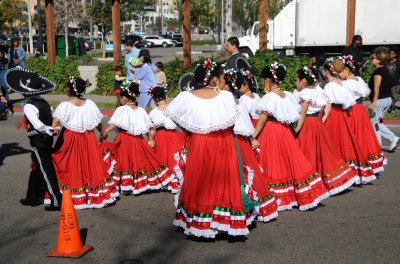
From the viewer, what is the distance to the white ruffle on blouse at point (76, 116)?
25.0ft

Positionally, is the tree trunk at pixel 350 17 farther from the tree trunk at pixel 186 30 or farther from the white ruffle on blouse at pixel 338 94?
the white ruffle on blouse at pixel 338 94

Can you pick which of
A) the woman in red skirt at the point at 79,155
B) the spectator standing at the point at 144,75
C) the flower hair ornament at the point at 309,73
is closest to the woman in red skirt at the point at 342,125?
the flower hair ornament at the point at 309,73

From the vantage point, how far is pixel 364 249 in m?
6.15

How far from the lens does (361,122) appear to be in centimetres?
927

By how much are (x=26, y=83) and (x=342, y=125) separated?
4.51m

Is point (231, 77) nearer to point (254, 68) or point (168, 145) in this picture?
point (168, 145)

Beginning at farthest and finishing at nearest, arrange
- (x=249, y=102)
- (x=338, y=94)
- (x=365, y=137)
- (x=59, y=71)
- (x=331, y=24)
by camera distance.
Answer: (x=331, y=24) → (x=59, y=71) → (x=365, y=137) → (x=338, y=94) → (x=249, y=102)

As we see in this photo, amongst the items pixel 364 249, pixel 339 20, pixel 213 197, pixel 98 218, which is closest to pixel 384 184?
pixel 364 249

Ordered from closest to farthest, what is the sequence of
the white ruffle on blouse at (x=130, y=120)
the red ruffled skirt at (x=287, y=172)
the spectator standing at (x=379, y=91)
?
the red ruffled skirt at (x=287, y=172) → the white ruffle on blouse at (x=130, y=120) → the spectator standing at (x=379, y=91)

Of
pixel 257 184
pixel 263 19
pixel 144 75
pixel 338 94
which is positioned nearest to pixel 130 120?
pixel 257 184

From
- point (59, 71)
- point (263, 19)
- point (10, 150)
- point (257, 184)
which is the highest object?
point (263, 19)

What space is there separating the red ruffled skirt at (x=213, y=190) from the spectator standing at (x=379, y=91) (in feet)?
15.3

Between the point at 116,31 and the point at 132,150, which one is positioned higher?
the point at 116,31

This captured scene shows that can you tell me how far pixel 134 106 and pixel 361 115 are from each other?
11.3 feet
